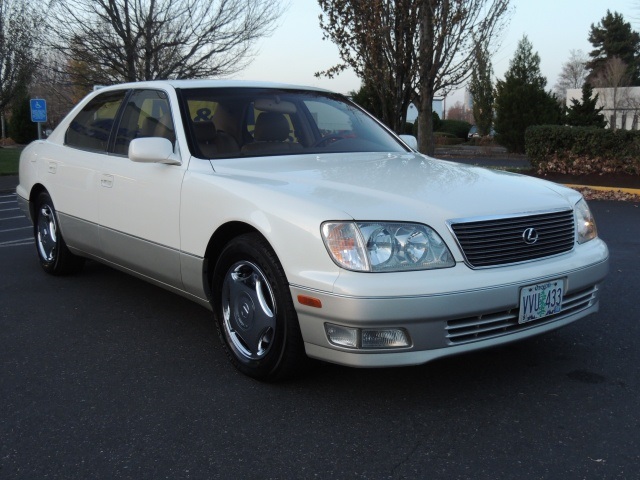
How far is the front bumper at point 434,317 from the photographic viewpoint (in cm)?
297

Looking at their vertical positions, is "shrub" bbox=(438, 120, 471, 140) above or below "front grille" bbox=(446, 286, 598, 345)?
above

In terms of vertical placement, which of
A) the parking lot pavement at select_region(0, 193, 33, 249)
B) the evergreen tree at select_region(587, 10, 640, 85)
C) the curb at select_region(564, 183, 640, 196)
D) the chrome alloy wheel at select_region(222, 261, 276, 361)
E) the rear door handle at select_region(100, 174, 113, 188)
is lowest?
the parking lot pavement at select_region(0, 193, 33, 249)

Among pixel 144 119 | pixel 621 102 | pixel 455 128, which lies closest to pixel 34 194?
pixel 144 119

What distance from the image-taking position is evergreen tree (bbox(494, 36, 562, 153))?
2831cm

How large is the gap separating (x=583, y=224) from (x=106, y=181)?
9.97 feet

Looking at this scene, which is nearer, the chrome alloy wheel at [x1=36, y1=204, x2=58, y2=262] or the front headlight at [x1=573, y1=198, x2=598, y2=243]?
the front headlight at [x1=573, y1=198, x2=598, y2=243]

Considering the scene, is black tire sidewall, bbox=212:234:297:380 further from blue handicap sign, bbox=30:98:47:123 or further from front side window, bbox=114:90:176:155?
blue handicap sign, bbox=30:98:47:123

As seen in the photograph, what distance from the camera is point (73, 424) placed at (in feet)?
10.3

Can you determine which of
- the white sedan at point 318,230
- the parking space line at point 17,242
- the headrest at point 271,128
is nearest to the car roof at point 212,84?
the white sedan at point 318,230

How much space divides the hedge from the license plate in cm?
1126

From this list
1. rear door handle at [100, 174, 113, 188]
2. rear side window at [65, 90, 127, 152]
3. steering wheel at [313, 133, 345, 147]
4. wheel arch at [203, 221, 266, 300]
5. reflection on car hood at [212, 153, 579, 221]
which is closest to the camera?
reflection on car hood at [212, 153, 579, 221]

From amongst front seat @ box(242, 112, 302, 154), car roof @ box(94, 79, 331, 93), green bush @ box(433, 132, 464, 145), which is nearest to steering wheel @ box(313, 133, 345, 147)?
front seat @ box(242, 112, 302, 154)

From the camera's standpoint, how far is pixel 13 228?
927cm

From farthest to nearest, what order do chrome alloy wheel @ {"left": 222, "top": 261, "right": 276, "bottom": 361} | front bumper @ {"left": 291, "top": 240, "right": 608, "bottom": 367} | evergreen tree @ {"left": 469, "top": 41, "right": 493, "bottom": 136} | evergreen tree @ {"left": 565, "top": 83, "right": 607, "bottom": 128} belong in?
evergreen tree @ {"left": 469, "top": 41, "right": 493, "bottom": 136} < evergreen tree @ {"left": 565, "top": 83, "right": 607, "bottom": 128} < chrome alloy wheel @ {"left": 222, "top": 261, "right": 276, "bottom": 361} < front bumper @ {"left": 291, "top": 240, "right": 608, "bottom": 367}
